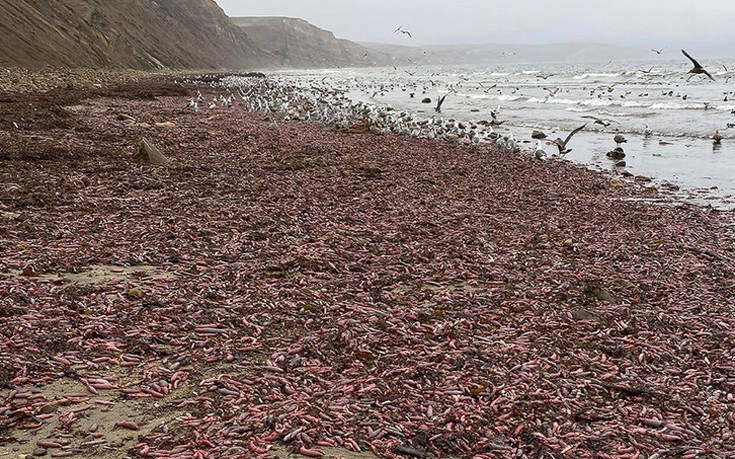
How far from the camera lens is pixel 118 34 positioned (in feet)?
240

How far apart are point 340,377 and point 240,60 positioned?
156314 millimetres

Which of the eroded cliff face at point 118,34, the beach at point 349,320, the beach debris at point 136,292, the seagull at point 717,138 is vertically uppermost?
the eroded cliff face at point 118,34

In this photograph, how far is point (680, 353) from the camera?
6.00m

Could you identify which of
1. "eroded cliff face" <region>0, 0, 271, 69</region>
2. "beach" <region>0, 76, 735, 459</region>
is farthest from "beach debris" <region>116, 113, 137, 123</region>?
"eroded cliff face" <region>0, 0, 271, 69</region>

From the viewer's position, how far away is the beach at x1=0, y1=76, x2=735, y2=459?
436cm

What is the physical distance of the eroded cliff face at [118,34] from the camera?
4375 centimetres

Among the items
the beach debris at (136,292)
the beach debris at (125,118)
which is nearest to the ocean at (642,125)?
the beach debris at (136,292)

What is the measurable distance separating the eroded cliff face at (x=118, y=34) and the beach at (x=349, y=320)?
35.9 m

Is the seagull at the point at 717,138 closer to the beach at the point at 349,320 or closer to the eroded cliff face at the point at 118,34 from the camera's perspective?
the beach at the point at 349,320

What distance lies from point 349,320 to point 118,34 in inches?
3088

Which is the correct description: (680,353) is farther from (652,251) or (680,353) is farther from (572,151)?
(572,151)

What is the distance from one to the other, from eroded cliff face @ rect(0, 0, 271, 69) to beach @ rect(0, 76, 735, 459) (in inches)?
1413

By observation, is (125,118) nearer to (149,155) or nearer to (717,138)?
(149,155)

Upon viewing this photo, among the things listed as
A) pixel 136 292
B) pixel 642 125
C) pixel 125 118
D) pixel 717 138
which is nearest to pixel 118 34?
pixel 125 118
